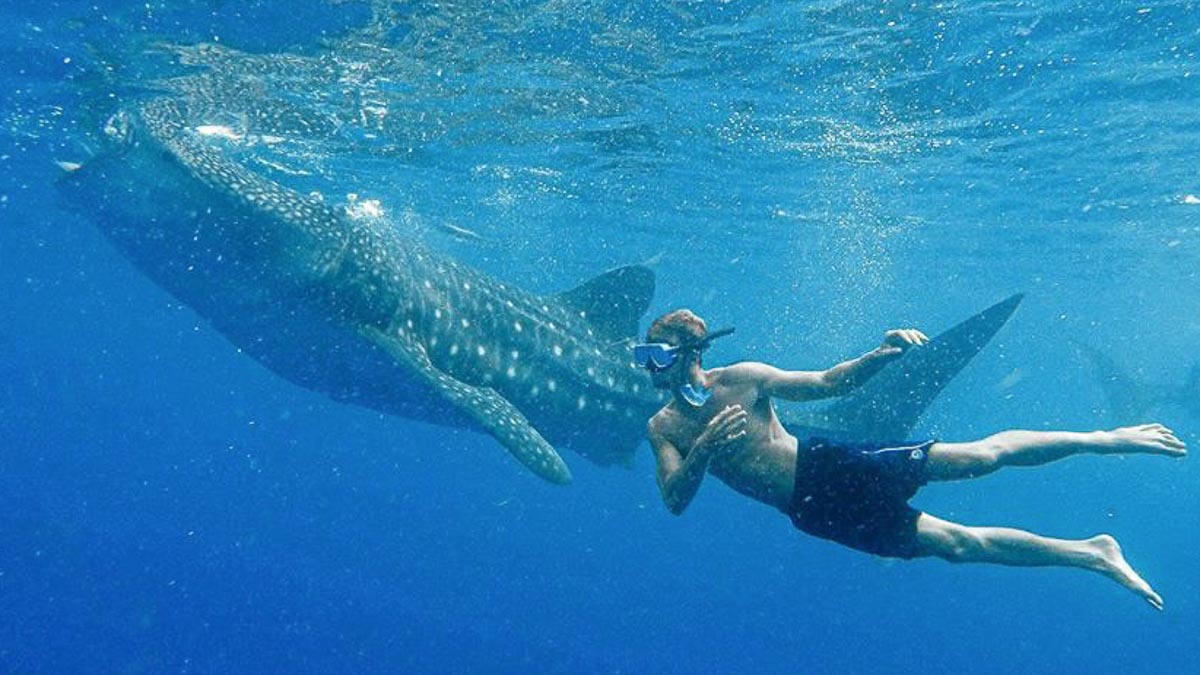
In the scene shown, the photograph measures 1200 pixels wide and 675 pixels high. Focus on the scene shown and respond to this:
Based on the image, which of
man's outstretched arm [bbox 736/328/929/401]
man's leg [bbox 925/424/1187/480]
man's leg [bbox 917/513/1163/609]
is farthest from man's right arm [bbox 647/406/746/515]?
man's leg [bbox 917/513/1163/609]

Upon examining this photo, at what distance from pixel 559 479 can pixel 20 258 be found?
52948 mm

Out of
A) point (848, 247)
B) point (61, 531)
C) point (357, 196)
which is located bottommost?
point (61, 531)

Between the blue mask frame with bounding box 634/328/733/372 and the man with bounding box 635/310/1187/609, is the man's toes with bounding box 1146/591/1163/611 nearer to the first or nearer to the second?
the man with bounding box 635/310/1187/609

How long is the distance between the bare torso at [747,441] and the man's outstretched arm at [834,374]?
0.46ft

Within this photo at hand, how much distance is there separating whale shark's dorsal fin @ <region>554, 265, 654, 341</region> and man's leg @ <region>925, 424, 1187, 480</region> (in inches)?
243

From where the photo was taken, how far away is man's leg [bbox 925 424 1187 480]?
5.98 meters

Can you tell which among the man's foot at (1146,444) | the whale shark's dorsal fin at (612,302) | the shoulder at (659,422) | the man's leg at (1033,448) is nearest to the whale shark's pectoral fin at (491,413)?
the shoulder at (659,422)

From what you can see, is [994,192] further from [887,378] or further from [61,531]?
[61,531]

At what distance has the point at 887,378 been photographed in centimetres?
1016

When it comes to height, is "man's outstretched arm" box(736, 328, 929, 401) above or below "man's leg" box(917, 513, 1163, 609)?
above

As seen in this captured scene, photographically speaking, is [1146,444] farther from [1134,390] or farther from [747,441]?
[1134,390]

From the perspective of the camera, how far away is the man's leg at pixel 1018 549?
19.9 feet

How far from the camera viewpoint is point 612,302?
12.2m

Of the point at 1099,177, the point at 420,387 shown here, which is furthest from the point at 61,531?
the point at 1099,177
